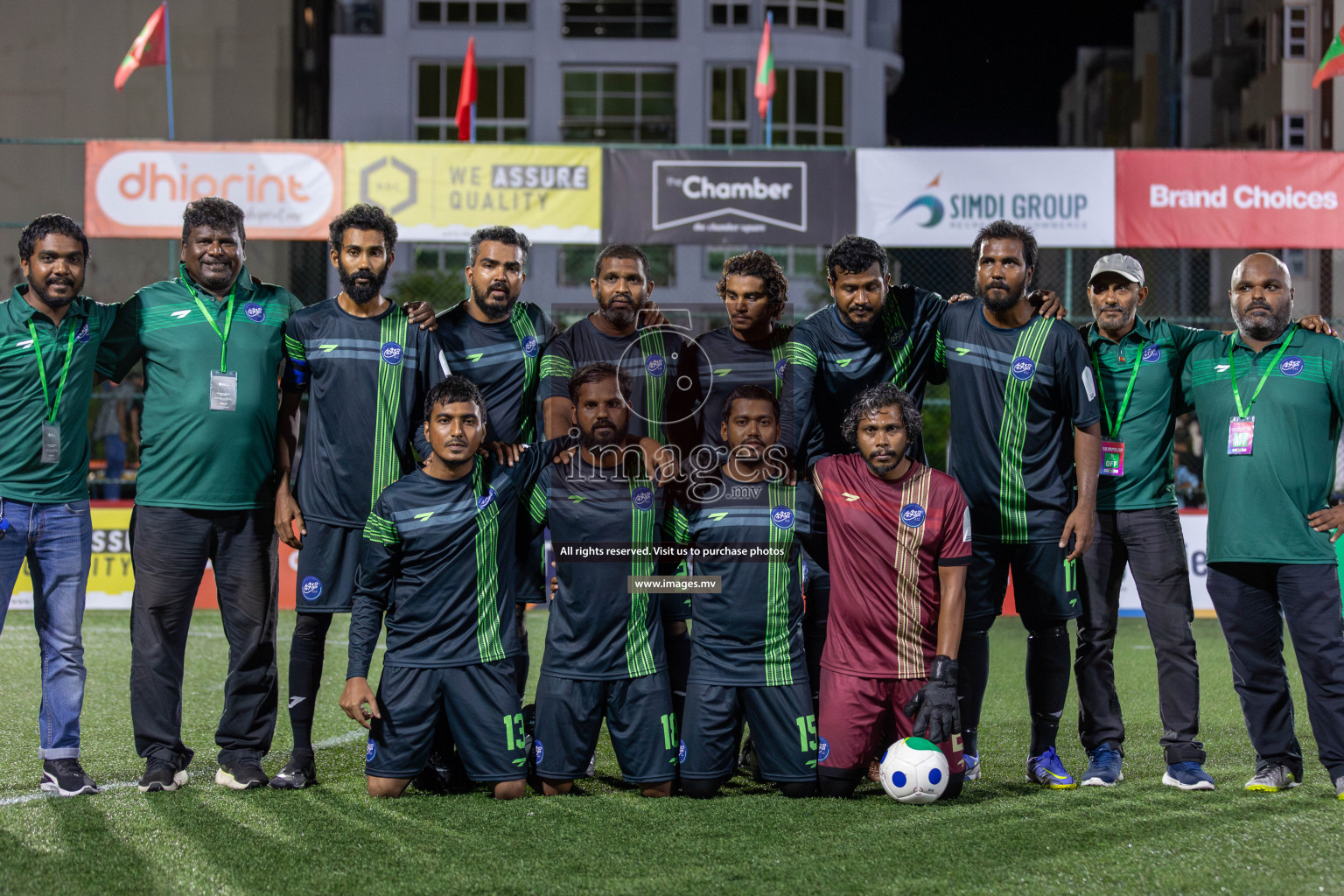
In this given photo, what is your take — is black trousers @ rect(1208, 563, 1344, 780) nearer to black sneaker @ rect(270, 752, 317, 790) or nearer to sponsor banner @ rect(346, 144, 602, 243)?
black sneaker @ rect(270, 752, 317, 790)

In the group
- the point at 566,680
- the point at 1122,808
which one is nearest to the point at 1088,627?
the point at 1122,808

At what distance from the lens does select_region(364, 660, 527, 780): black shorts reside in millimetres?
4418

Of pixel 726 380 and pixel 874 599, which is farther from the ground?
pixel 726 380

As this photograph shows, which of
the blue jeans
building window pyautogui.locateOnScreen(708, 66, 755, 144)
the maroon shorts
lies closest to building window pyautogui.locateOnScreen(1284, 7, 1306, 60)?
building window pyautogui.locateOnScreen(708, 66, 755, 144)

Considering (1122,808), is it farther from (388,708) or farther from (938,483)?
(388,708)

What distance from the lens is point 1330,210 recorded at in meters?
12.0

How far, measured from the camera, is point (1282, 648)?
15.0 feet

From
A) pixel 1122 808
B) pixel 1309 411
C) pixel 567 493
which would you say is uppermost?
pixel 1309 411

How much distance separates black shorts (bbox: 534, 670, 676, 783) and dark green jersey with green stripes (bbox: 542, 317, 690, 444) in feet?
3.18

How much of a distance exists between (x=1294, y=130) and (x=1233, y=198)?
22.4 m

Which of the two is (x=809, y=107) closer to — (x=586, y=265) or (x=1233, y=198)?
(x=586, y=265)

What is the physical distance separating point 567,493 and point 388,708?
989 mm

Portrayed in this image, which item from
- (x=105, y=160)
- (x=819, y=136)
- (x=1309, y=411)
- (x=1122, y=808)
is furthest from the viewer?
(x=819, y=136)

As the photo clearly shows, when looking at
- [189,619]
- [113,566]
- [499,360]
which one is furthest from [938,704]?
[113,566]
